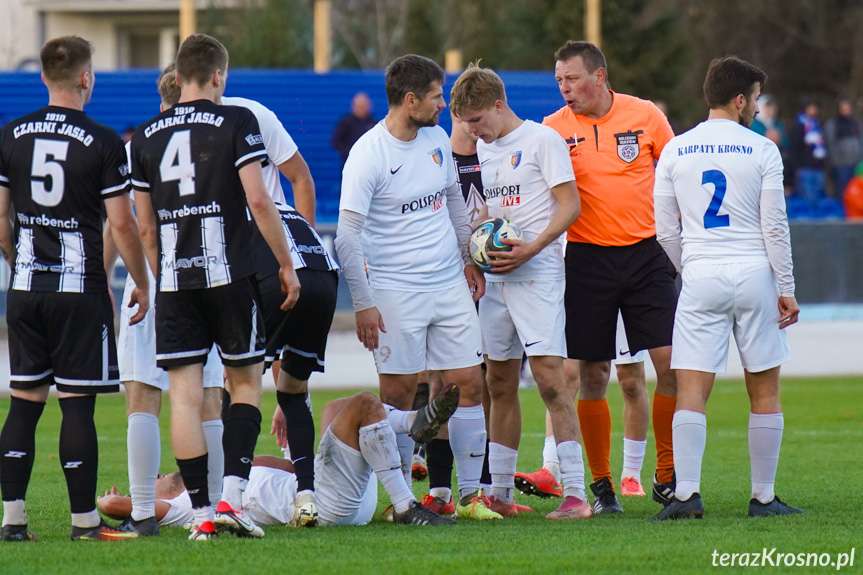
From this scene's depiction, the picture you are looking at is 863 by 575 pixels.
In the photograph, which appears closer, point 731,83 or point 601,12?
point 731,83

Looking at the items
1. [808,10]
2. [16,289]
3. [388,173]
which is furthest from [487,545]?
[808,10]

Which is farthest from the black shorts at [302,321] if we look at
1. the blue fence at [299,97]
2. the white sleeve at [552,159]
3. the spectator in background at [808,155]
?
the spectator in background at [808,155]

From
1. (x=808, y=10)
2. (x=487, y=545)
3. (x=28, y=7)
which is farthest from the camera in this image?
(x=808, y=10)

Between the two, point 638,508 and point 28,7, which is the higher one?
point 28,7

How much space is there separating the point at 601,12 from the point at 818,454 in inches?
977

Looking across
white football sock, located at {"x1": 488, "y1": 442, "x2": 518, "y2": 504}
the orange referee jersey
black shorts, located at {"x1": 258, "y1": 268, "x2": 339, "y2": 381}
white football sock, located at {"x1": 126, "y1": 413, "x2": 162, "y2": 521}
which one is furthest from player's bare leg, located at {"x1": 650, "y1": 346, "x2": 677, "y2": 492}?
white football sock, located at {"x1": 126, "y1": 413, "x2": 162, "y2": 521}

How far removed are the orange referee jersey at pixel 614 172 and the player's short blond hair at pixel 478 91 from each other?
756mm

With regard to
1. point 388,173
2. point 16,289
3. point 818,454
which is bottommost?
point 818,454

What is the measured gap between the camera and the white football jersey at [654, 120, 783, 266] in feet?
20.7

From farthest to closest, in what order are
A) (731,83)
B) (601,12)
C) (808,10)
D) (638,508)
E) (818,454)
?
(808,10), (601,12), (818,454), (638,508), (731,83)

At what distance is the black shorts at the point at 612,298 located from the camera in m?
7.20

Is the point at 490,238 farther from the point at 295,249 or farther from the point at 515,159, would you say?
the point at 295,249

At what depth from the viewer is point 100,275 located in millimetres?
5961

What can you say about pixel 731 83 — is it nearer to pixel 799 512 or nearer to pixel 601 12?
pixel 799 512
